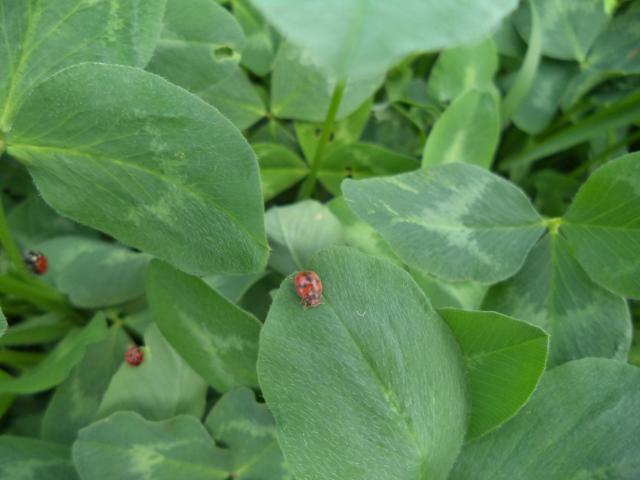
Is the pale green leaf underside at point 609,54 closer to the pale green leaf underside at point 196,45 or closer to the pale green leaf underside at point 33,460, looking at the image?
the pale green leaf underside at point 196,45

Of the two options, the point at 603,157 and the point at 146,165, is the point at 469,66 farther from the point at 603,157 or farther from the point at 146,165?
the point at 146,165

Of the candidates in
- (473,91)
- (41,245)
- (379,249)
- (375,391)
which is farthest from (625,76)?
(41,245)

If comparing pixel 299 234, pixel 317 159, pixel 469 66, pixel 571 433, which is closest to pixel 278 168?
pixel 317 159

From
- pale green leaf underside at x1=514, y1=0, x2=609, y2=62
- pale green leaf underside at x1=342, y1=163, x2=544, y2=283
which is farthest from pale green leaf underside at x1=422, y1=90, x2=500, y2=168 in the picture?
pale green leaf underside at x1=514, y1=0, x2=609, y2=62

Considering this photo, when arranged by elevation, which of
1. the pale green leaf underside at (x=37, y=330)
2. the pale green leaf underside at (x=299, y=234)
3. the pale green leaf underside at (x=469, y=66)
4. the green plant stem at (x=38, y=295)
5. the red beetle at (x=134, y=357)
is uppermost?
the pale green leaf underside at (x=469, y=66)

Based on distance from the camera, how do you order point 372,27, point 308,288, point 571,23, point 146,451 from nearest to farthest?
point 372,27 < point 308,288 < point 146,451 < point 571,23

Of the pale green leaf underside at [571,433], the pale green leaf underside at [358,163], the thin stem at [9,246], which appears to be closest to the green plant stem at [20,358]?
the thin stem at [9,246]

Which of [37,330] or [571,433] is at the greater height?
[571,433]

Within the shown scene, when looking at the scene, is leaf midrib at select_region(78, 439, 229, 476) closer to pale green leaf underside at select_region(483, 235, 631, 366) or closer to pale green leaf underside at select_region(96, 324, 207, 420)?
pale green leaf underside at select_region(96, 324, 207, 420)
